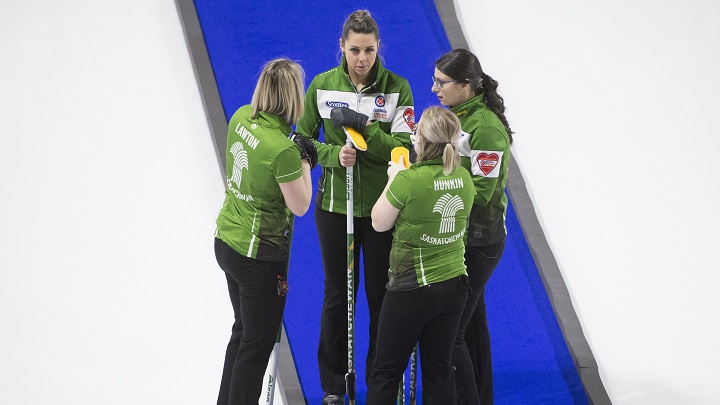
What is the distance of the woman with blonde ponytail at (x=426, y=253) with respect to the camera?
357 cm

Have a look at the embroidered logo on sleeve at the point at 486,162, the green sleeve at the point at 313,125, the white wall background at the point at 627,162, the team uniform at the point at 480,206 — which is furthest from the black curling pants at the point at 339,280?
the white wall background at the point at 627,162

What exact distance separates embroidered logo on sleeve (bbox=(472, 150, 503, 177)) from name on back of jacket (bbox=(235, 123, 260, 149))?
90 centimetres

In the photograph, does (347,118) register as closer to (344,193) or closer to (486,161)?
(344,193)

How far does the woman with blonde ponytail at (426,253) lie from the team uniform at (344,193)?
17.9 inches

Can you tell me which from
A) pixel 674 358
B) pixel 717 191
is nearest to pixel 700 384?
pixel 674 358

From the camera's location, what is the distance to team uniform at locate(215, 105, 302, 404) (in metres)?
3.61

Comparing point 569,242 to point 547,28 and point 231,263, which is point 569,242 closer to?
point 547,28

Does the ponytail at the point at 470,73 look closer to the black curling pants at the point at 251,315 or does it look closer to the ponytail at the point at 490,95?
the ponytail at the point at 490,95

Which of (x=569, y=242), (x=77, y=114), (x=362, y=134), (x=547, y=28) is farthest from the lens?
(x=547, y=28)

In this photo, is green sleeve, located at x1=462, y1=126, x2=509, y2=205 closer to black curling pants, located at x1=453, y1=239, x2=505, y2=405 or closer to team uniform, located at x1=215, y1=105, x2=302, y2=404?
black curling pants, located at x1=453, y1=239, x2=505, y2=405

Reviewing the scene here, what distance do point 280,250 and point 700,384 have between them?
7.44 ft

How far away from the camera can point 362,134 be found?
13.2ft

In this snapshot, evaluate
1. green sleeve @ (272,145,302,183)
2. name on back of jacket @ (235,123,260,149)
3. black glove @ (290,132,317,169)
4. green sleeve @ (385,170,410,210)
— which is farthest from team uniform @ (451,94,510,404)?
name on back of jacket @ (235,123,260,149)

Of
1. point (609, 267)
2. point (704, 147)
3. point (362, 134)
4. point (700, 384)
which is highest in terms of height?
point (362, 134)
